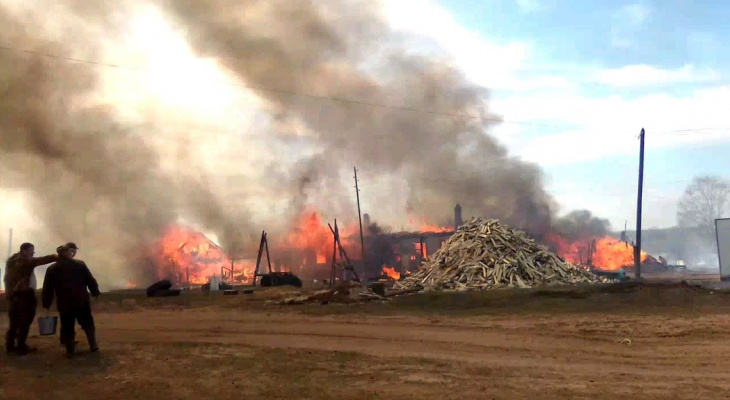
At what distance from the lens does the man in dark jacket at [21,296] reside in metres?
9.72

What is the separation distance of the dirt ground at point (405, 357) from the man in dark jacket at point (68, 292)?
519mm

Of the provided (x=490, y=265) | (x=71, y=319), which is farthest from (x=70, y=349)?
(x=490, y=265)

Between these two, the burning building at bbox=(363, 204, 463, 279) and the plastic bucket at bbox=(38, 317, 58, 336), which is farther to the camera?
the burning building at bbox=(363, 204, 463, 279)

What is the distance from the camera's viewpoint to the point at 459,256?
88.1 ft

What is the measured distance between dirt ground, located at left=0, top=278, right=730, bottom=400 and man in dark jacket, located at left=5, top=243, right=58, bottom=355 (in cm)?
39

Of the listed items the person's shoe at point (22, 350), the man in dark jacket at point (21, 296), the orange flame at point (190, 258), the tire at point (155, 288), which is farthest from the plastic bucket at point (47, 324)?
the orange flame at point (190, 258)

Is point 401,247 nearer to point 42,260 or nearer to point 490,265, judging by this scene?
point 490,265

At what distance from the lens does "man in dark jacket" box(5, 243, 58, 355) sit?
972cm

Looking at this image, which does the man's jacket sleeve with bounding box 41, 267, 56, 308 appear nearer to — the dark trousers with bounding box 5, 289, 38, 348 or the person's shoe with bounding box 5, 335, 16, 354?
A: the dark trousers with bounding box 5, 289, 38, 348

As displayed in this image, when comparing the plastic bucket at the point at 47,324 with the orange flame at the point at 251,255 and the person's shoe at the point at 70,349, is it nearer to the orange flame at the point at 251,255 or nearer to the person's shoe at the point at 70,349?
the person's shoe at the point at 70,349

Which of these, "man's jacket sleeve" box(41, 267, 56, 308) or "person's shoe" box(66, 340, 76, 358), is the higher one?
"man's jacket sleeve" box(41, 267, 56, 308)

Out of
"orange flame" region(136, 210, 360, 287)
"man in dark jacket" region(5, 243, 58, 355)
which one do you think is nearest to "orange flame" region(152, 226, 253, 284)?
"orange flame" region(136, 210, 360, 287)

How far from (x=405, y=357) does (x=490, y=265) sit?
16454mm

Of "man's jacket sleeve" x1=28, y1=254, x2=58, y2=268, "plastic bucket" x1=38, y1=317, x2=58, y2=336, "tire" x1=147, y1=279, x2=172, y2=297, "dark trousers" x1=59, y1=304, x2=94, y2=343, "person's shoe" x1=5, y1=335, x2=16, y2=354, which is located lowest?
"tire" x1=147, y1=279, x2=172, y2=297
